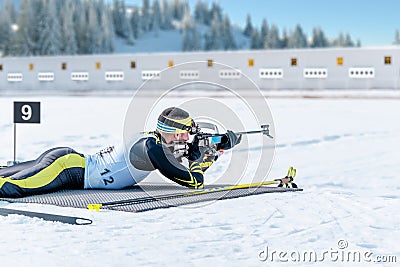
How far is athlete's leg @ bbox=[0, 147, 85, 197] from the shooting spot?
4.71 metres

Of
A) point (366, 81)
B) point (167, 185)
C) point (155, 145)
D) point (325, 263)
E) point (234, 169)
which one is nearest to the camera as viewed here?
point (325, 263)

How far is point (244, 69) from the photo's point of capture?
20.9 m

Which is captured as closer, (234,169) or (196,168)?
(196,168)

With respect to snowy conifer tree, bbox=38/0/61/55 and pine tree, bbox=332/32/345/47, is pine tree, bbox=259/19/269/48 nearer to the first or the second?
pine tree, bbox=332/32/345/47

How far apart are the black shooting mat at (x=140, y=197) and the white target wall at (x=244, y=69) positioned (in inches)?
496

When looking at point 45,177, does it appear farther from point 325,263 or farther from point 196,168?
point 325,263

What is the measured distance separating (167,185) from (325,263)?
8.47 ft

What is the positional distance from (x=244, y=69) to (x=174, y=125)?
649 inches

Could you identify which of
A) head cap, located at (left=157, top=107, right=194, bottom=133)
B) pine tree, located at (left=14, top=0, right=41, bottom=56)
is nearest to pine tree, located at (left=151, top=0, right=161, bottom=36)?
pine tree, located at (left=14, top=0, right=41, bottom=56)

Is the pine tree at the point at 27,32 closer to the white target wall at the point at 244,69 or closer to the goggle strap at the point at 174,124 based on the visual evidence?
the white target wall at the point at 244,69

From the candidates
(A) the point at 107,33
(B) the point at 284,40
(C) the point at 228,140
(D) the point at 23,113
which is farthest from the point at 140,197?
(B) the point at 284,40

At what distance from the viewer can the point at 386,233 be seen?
3.66 m

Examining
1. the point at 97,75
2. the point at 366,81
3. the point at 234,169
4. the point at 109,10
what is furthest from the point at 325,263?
the point at 109,10

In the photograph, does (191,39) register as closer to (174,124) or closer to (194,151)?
(194,151)
